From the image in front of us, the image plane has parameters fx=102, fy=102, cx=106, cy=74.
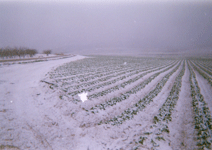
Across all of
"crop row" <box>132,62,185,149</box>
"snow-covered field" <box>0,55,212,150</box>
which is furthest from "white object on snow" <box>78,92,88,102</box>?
"crop row" <box>132,62,185,149</box>

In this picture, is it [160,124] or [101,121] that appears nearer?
[160,124]

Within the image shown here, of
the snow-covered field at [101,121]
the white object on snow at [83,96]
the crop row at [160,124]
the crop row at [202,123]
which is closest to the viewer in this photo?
the crop row at [202,123]

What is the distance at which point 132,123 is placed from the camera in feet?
26.8

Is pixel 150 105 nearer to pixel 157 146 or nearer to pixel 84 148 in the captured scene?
pixel 157 146

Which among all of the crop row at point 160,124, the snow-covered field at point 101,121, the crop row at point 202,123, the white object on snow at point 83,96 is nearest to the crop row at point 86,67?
the white object on snow at point 83,96

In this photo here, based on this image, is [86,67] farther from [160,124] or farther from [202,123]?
[202,123]

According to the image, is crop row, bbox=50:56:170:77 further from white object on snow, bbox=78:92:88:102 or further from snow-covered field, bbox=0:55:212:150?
snow-covered field, bbox=0:55:212:150

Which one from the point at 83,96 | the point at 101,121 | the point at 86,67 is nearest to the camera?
the point at 101,121

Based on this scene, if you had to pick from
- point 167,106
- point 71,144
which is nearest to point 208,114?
point 167,106

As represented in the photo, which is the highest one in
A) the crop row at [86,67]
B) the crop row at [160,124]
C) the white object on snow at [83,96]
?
the crop row at [86,67]

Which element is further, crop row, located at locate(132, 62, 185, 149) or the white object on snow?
the white object on snow

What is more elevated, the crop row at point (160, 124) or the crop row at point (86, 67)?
the crop row at point (86, 67)

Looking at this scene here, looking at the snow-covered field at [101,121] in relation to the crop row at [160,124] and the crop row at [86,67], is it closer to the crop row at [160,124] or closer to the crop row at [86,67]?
the crop row at [160,124]

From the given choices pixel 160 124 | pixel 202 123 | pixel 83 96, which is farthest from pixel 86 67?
pixel 202 123
